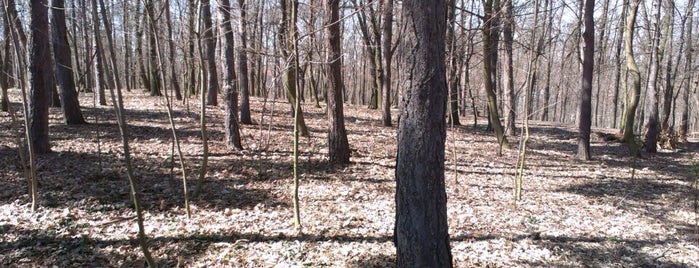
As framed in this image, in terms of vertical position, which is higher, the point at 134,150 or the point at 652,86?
the point at 652,86

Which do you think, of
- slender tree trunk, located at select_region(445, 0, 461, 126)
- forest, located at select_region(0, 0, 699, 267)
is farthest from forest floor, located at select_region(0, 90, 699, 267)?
slender tree trunk, located at select_region(445, 0, 461, 126)

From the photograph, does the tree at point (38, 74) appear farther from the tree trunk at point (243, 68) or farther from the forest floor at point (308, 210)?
the tree trunk at point (243, 68)

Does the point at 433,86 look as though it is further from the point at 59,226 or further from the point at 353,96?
the point at 353,96

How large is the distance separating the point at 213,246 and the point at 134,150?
4588 mm

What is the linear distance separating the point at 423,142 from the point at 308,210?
3.12 m

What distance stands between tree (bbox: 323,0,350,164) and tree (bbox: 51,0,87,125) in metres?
6.68

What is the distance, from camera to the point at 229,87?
811 cm

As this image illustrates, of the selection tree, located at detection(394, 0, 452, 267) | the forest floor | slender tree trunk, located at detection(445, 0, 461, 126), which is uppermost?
slender tree trunk, located at detection(445, 0, 461, 126)

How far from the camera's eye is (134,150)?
27.0ft

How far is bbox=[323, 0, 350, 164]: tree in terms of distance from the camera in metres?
7.57

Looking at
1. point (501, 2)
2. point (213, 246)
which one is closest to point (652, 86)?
point (501, 2)

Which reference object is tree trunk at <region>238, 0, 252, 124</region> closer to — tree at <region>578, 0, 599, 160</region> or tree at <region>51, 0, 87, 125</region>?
tree at <region>51, 0, 87, 125</region>

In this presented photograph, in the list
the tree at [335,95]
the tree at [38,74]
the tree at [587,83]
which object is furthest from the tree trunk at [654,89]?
the tree at [38,74]

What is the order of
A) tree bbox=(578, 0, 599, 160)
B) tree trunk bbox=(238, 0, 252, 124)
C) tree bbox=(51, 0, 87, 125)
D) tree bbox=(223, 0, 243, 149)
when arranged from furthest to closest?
tree bbox=(578, 0, 599, 160) < tree bbox=(51, 0, 87, 125) < tree trunk bbox=(238, 0, 252, 124) < tree bbox=(223, 0, 243, 149)
